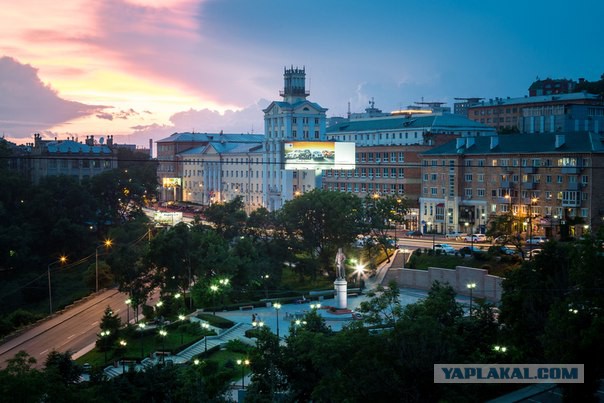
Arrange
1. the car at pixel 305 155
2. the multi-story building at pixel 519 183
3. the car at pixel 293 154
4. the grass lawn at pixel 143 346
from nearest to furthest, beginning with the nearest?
the grass lawn at pixel 143 346, the multi-story building at pixel 519 183, the car at pixel 305 155, the car at pixel 293 154

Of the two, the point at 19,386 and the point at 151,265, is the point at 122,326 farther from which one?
the point at 19,386

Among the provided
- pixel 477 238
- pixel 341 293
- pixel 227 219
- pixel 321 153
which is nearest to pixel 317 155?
pixel 321 153

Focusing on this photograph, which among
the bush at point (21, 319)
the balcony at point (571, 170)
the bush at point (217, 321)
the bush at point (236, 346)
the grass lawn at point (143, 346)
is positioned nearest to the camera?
the bush at point (236, 346)

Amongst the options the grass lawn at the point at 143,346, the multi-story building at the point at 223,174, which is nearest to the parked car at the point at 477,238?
the grass lawn at the point at 143,346

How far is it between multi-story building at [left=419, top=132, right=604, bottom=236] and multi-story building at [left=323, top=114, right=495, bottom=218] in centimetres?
300

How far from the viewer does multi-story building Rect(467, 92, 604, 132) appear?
64438mm

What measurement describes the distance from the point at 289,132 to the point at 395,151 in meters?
13.9

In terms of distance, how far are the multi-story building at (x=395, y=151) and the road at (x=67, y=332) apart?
25442 millimetres

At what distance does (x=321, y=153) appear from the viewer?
73062 millimetres

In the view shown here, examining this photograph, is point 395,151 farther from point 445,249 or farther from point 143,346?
point 143,346

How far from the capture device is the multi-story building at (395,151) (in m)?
66.6

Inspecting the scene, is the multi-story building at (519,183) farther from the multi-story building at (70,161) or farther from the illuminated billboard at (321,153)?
the multi-story building at (70,161)

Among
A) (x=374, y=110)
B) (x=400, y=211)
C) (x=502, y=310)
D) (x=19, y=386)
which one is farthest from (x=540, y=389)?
(x=374, y=110)

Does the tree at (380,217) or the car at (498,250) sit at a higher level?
the tree at (380,217)
